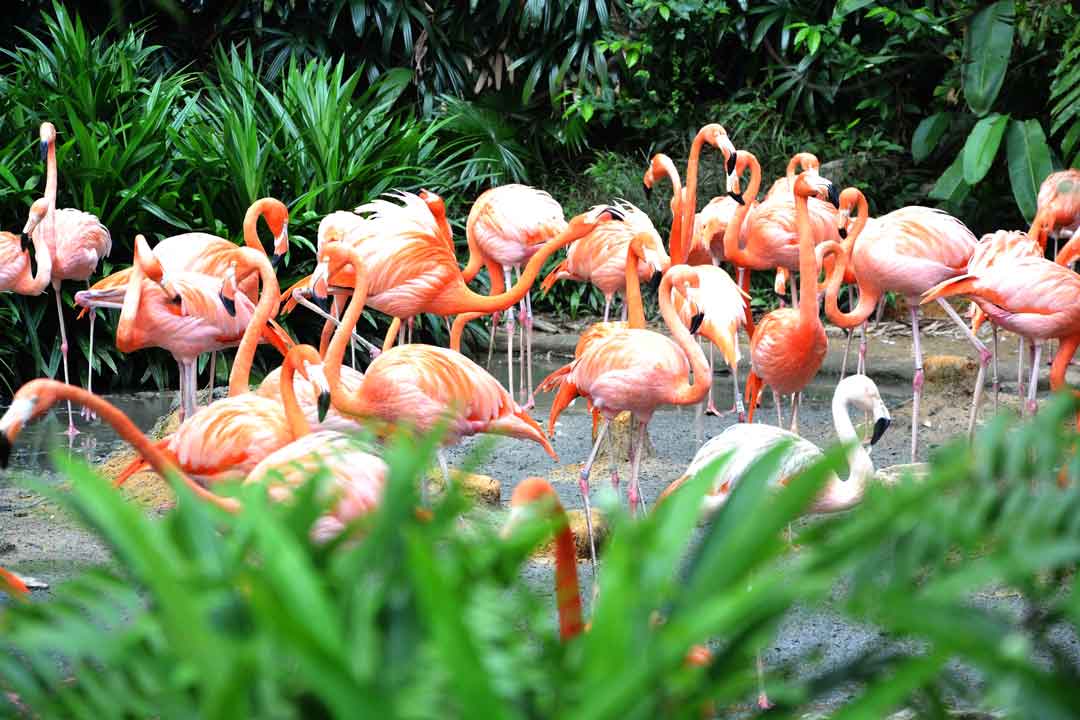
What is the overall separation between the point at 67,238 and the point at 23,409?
4.11 meters

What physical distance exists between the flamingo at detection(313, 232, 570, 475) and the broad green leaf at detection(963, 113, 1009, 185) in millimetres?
4405

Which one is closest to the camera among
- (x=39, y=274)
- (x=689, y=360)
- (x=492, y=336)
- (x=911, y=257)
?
(x=689, y=360)

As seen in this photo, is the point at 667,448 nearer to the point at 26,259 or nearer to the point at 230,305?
the point at 230,305

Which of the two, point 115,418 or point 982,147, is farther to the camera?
point 982,147

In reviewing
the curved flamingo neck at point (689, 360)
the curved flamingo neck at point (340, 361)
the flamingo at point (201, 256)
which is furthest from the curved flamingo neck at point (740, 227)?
the curved flamingo neck at point (340, 361)

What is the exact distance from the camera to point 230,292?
184 inches

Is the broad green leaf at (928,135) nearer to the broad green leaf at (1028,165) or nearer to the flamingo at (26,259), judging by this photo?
the broad green leaf at (1028,165)

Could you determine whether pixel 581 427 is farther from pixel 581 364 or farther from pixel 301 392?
pixel 301 392

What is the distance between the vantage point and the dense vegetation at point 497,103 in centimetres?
680

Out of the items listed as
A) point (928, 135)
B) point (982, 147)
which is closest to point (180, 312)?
point (982, 147)

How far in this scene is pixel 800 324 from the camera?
4598 mm

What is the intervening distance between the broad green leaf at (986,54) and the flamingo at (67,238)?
4.96 meters

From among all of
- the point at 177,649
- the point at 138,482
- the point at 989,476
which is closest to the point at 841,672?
the point at 989,476

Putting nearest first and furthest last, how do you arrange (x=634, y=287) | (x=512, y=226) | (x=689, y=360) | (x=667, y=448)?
(x=689, y=360), (x=634, y=287), (x=667, y=448), (x=512, y=226)
